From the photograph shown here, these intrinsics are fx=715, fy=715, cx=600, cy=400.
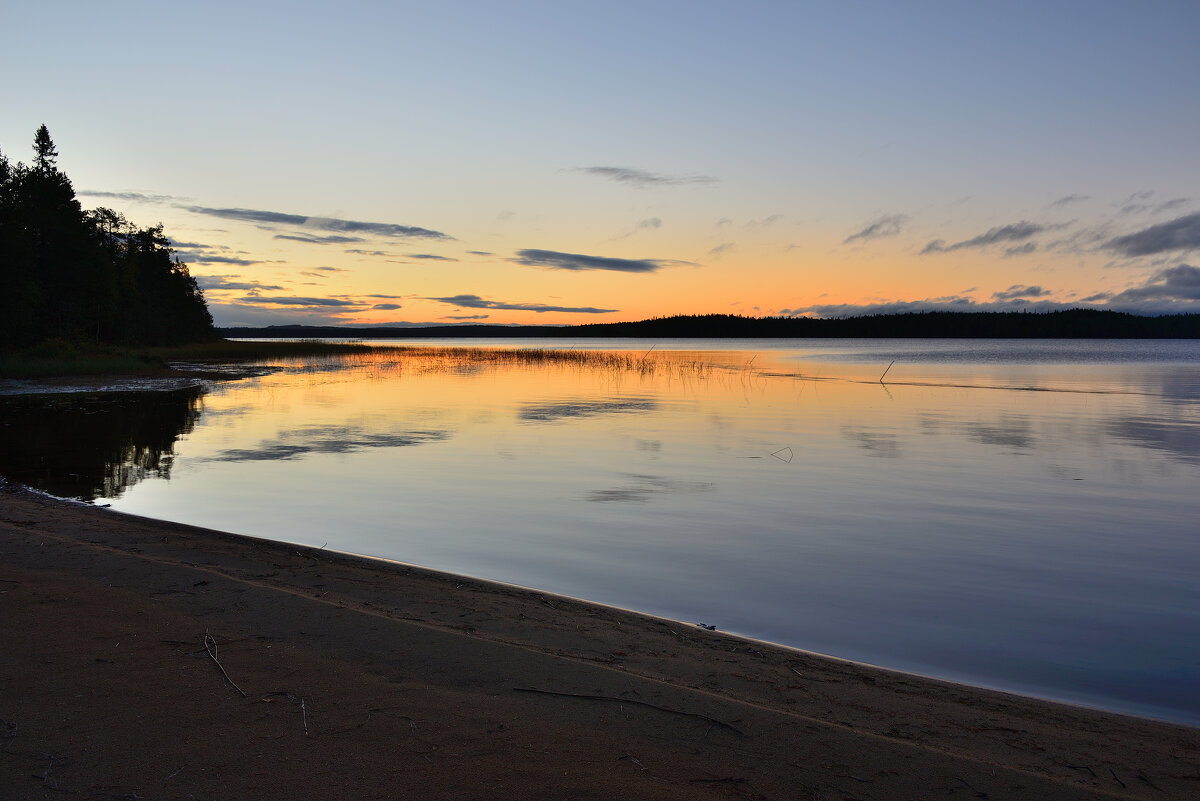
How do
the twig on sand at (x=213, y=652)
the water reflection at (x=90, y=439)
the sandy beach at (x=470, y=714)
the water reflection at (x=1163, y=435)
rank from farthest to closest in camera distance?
the water reflection at (x=1163, y=435)
the water reflection at (x=90, y=439)
the twig on sand at (x=213, y=652)
the sandy beach at (x=470, y=714)

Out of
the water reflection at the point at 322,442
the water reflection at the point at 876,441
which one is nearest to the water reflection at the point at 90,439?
the water reflection at the point at 322,442

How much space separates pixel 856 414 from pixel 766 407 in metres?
3.89

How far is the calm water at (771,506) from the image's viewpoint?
7863 millimetres

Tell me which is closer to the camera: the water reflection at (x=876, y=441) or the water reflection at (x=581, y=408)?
the water reflection at (x=876, y=441)

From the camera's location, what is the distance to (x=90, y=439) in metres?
20.7

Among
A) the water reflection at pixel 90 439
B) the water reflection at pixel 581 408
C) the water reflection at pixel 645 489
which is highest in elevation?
the water reflection at pixel 645 489

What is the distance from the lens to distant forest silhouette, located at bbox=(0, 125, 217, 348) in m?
49.8

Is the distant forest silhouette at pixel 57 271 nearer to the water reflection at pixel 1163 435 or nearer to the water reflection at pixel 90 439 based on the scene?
the water reflection at pixel 90 439

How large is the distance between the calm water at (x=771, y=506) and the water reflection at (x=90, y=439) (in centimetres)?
13

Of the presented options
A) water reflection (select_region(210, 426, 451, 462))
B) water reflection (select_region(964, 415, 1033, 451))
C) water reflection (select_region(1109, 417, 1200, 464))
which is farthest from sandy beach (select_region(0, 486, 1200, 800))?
water reflection (select_region(1109, 417, 1200, 464))

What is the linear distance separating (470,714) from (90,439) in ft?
69.6

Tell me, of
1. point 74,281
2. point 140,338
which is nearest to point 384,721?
point 74,281

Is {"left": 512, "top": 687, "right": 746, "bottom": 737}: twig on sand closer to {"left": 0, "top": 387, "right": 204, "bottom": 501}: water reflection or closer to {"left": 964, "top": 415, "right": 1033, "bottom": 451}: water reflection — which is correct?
{"left": 0, "top": 387, "right": 204, "bottom": 501}: water reflection

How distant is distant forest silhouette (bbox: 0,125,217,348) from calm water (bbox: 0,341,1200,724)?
26.5 meters
